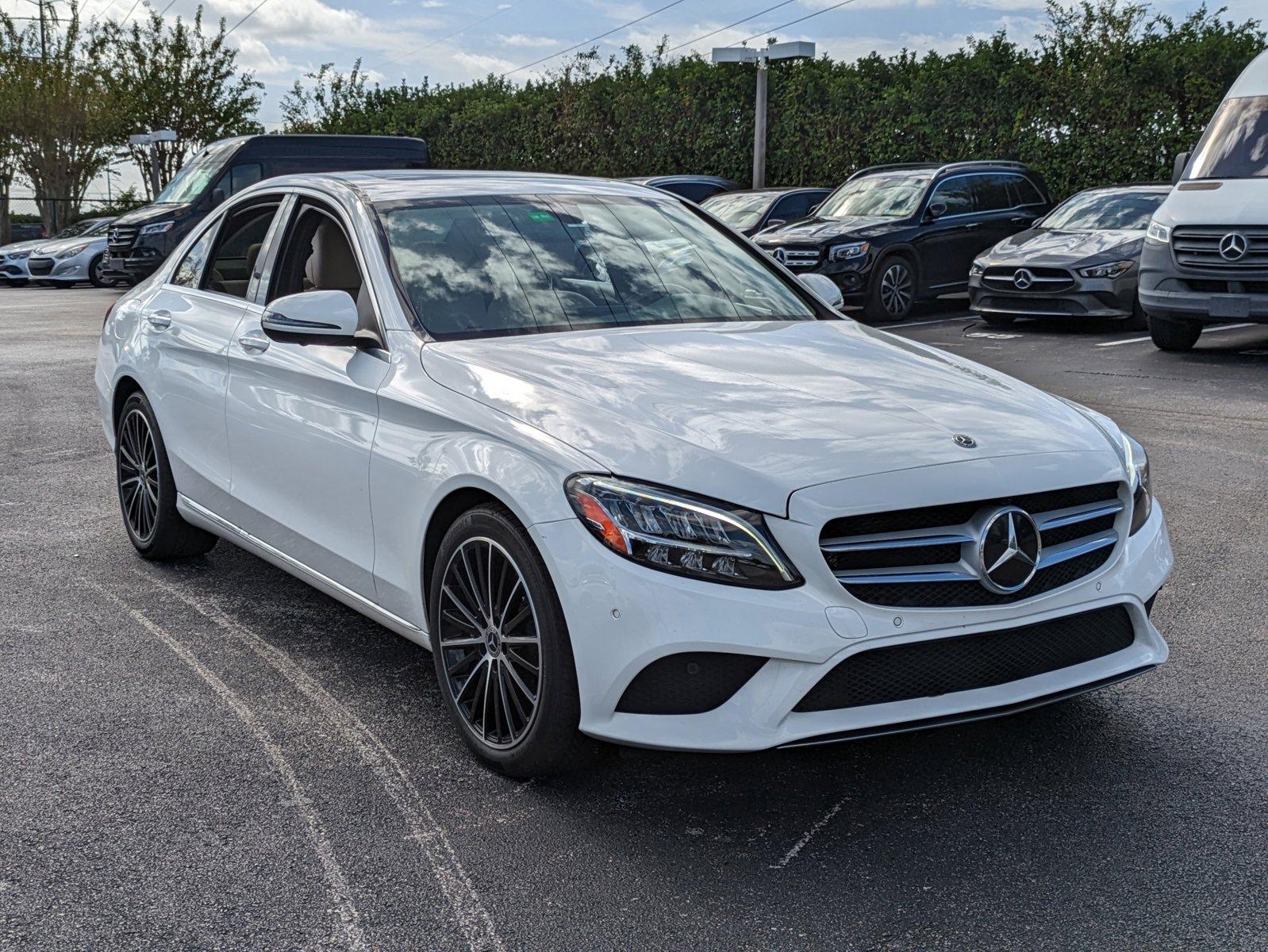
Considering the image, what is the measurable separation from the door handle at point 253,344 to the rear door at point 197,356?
16 centimetres

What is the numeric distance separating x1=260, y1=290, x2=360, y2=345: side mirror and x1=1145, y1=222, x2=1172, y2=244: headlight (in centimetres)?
945

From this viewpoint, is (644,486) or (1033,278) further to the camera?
(1033,278)

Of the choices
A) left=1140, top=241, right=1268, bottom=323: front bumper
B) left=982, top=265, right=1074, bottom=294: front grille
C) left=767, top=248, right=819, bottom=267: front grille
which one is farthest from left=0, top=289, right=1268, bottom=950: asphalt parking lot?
left=767, top=248, right=819, bottom=267: front grille

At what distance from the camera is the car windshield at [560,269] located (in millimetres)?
4461

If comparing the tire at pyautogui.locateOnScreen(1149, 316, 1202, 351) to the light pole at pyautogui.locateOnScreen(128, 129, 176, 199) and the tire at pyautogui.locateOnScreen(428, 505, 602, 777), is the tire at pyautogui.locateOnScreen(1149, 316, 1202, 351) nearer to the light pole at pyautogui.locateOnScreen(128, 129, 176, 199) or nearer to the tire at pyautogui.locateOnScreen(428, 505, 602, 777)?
the tire at pyautogui.locateOnScreen(428, 505, 602, 777)

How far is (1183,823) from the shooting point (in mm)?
3508

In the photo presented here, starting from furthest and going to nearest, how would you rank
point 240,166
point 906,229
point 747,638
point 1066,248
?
point 240,166
point 906,229
point 1066,248
point 747,638

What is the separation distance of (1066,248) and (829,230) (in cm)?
263

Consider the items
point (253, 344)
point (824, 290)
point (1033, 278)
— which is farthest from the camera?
point (1033, 278)

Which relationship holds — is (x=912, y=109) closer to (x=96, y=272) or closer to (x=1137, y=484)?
(x=96, y=272)

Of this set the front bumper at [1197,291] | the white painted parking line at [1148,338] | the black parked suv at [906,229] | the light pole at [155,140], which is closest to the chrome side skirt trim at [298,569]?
the front bumper at [1197,291]

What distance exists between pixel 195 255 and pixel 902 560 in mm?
3762

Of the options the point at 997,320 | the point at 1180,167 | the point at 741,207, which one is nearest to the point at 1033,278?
the point at 997,320

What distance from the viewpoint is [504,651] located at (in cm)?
371
